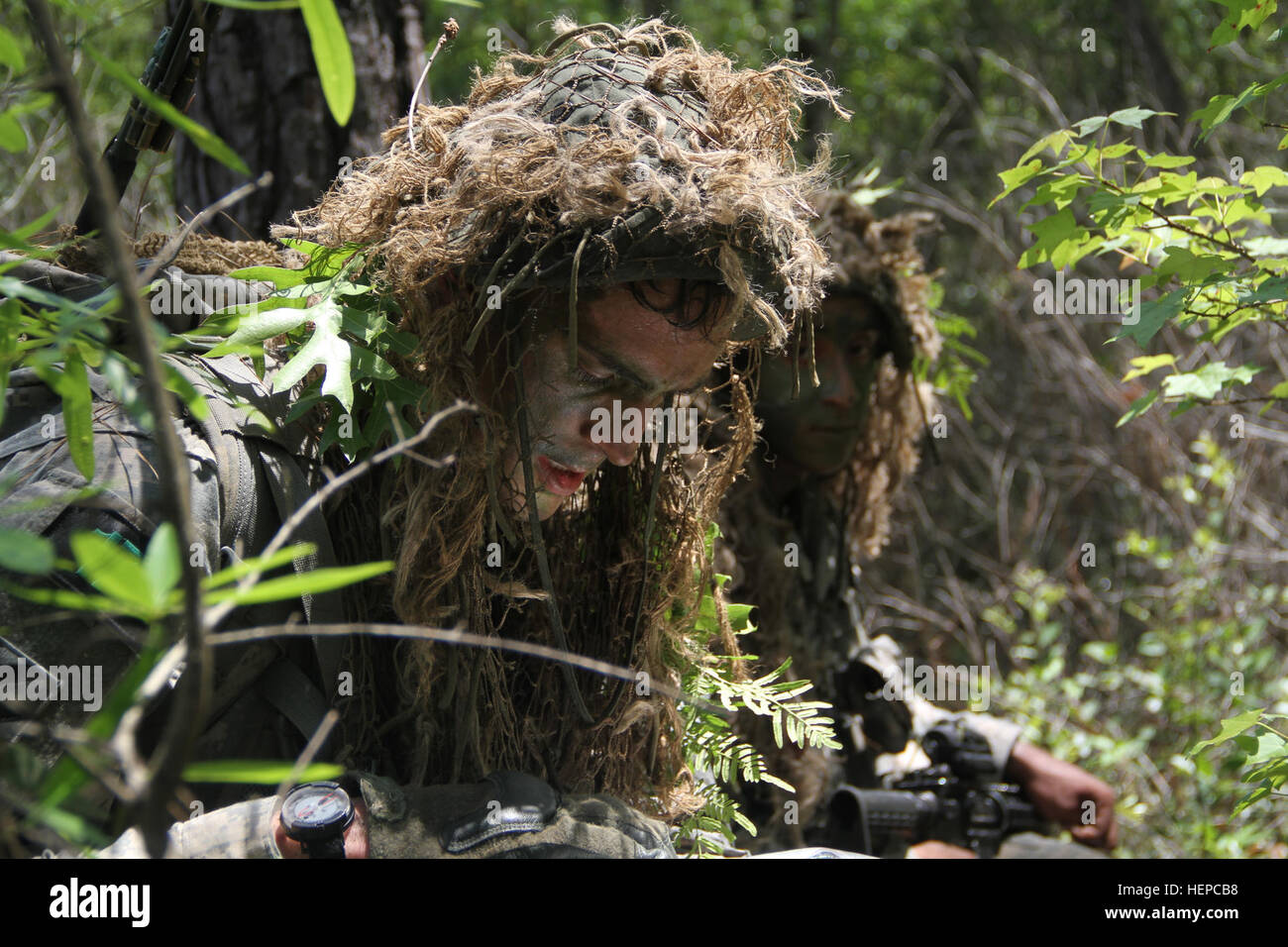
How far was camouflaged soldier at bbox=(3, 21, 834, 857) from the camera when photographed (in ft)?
5.55

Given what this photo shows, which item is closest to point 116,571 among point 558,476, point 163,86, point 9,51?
point 9,51

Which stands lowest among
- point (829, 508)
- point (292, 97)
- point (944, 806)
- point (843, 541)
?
point (944, 806)

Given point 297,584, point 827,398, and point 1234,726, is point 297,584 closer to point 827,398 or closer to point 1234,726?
point 1234,726

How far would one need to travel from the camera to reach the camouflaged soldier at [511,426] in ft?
5.55

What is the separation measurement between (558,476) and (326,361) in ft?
1.40

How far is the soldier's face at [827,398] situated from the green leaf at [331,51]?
7.44ft

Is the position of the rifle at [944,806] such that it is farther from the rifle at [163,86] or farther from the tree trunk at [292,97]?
the rifle at [163,86]

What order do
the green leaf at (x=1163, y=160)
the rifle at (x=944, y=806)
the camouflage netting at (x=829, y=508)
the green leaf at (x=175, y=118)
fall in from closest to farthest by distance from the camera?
the green leaf at (x=175, y=118)
the green leaf at (x=1163, y=160)
the rifle at (x=944, y=806)
the camouflage netting at (x=829, y=508)

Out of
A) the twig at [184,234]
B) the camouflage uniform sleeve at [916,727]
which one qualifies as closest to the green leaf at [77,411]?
the twig at [184,234]

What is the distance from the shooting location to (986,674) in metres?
4.66

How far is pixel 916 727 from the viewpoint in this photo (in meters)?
3.58

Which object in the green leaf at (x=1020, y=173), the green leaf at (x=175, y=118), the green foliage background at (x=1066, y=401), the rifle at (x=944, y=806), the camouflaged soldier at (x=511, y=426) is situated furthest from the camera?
the green foliage background at (x=1066, y=401)

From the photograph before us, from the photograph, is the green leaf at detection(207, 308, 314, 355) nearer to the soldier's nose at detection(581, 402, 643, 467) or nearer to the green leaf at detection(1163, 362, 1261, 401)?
the soldier's nose at detection(581, 402, 643, 467)
